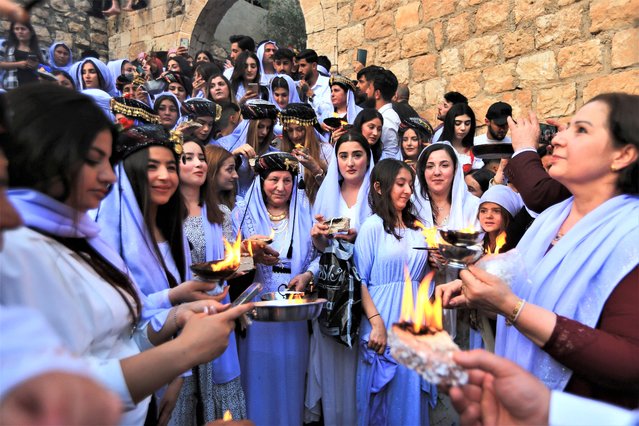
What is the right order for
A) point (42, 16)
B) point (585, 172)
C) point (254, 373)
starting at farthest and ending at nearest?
1. point (42, 16)
2. point (254, 373)
3. point (585, 172)

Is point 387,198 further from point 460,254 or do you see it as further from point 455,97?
point 455,97

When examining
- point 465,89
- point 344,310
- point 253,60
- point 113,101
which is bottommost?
point 344,310

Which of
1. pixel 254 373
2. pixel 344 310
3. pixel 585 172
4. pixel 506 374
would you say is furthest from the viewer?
pixel 254 373

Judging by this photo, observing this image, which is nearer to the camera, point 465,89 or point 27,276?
point 27,276

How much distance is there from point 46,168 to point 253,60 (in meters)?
7.10

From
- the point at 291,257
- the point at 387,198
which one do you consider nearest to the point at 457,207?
the point at 387,198

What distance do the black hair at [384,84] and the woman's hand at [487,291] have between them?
5.36 metres

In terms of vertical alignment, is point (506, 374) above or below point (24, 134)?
below

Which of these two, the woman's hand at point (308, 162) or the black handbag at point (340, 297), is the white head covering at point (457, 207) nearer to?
the black handbag at point (340, 297)

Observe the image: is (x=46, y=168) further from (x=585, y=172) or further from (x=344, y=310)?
(x=344, y=310)

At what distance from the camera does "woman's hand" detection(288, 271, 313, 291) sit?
137 inches

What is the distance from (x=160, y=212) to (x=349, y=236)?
148 centimetres

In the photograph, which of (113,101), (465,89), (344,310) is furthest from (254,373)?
(465,89)

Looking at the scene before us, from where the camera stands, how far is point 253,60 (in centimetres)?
804
